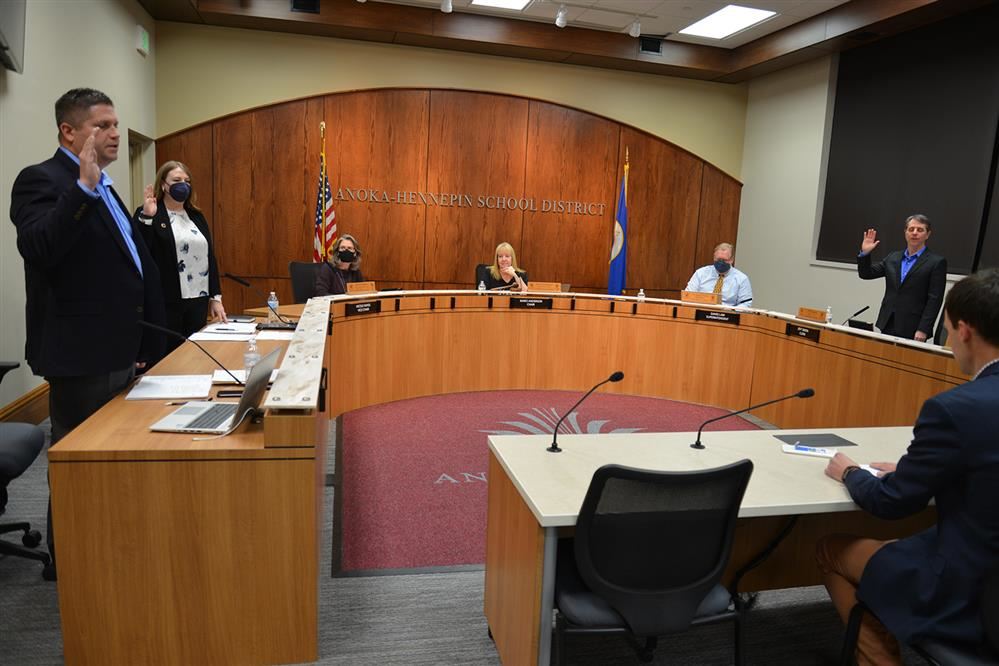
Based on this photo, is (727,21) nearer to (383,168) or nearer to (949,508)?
(383,168)

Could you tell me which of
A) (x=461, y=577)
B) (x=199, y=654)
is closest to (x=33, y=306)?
(x=199, y=654)

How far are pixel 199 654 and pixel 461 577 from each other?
1.04m

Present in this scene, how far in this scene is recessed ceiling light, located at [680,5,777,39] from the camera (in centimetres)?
656

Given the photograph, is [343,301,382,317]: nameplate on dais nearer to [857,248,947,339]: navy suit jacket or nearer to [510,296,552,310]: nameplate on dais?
[510,296,552,310]: nameplate on dais

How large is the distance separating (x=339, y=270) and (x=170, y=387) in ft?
10.1

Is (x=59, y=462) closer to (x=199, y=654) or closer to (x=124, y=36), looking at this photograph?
(x=199, y=654)

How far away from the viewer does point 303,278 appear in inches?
225

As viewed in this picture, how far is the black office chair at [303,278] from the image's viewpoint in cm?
570

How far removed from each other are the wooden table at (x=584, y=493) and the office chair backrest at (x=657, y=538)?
9 cm

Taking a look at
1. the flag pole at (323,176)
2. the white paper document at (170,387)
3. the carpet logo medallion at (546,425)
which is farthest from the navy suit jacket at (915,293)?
the flag pole at (323,176)

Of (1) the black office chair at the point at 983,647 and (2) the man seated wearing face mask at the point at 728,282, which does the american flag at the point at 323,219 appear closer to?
(2) the man seated wearing face mask at the point at 728,282

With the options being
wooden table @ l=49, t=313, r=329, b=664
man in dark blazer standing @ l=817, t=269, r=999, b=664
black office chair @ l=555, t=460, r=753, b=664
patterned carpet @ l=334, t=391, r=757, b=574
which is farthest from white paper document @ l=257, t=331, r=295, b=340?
man in dark blazer standing @ l=817, t=269, r=999, b=664

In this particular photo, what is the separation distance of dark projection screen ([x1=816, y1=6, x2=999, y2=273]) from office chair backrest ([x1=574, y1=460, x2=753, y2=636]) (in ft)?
18.1

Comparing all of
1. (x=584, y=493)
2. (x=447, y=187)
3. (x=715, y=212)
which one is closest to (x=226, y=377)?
(x=584, y=493)
